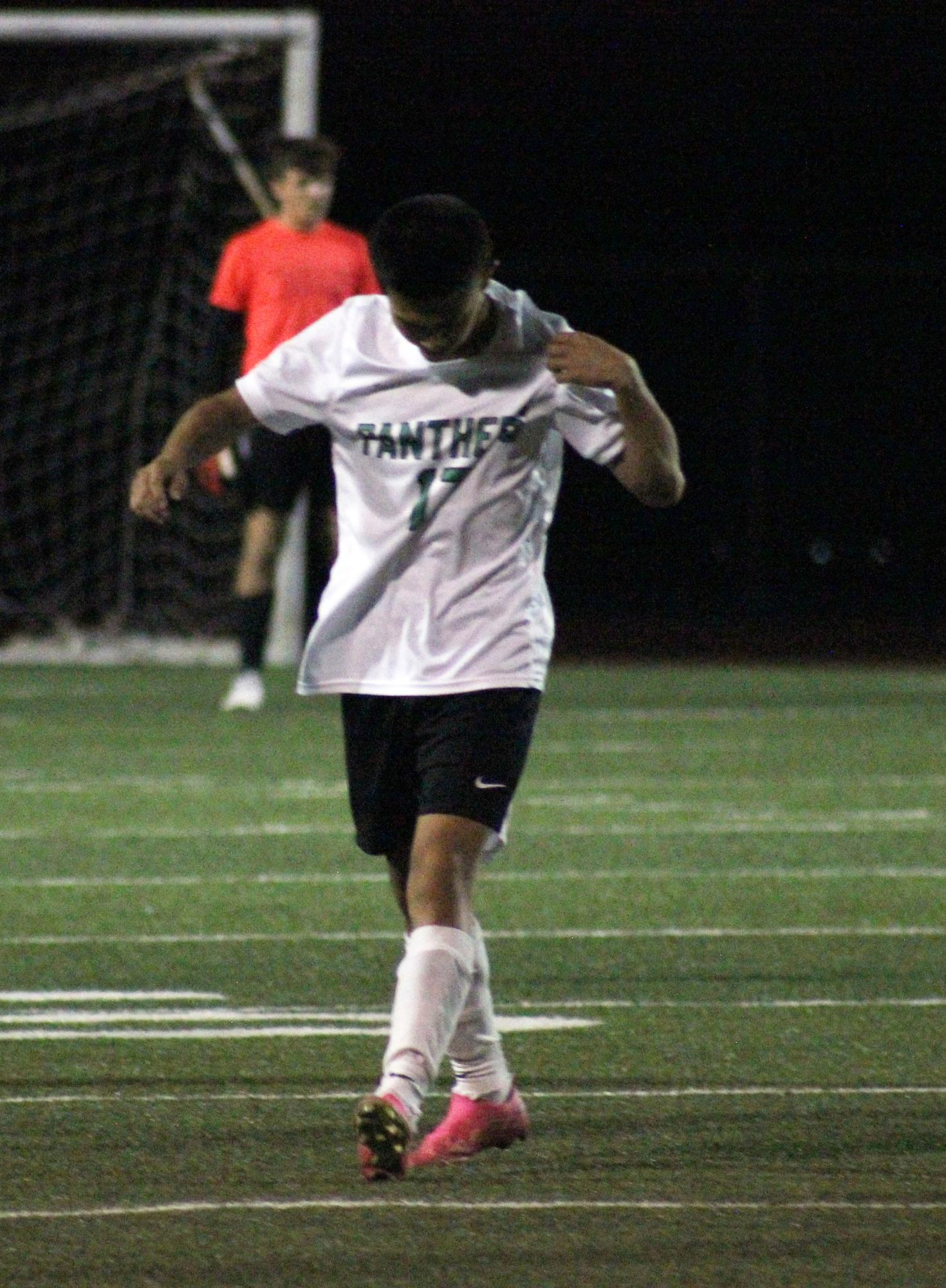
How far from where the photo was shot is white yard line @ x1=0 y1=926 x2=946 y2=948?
23.2 feet

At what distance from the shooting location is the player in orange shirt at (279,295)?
471 inches

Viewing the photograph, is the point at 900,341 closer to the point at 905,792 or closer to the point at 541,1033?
the point at 905,792

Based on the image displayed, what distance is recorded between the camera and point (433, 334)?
4.74 m

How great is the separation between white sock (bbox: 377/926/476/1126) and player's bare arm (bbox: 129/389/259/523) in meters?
0.86

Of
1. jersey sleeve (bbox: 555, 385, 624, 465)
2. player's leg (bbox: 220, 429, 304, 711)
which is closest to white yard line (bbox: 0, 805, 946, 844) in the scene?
player's leg (bbox: 220, 429, 304, 711)

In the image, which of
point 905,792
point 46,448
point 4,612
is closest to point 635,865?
point 905,792

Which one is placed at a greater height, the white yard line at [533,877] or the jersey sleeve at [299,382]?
the jersey sleeve at [299,382]

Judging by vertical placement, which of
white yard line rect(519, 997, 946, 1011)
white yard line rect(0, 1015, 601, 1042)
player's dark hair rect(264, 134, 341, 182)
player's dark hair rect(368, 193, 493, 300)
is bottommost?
white yard line rect(0, 1015, 601, 1042)

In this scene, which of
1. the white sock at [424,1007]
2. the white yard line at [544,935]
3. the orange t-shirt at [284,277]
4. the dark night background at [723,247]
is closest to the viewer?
the white sock at [424,1007]

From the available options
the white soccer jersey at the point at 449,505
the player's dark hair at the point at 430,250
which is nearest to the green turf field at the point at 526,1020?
the white soccer jersey at the point at 449,505

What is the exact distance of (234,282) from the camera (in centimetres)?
1216

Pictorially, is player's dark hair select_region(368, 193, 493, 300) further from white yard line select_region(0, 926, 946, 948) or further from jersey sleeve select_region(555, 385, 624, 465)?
white yard line select_region(0, 926, 946, 948)

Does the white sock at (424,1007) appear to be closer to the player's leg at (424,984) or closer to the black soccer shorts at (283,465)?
the player's leg at (424,984)

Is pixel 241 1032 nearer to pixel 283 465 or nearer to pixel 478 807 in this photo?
pixel 478 807
